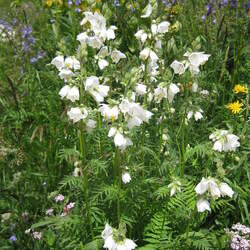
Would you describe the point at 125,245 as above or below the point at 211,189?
below

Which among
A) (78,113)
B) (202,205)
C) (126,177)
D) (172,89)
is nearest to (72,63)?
(78,113)

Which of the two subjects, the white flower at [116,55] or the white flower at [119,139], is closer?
the white flower at [119,139]

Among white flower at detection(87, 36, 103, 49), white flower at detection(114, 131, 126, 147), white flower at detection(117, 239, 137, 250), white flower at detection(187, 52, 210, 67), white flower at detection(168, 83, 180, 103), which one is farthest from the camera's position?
white flower at detection(87, 36, 103, 49)

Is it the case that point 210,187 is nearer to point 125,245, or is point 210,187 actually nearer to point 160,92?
point 125,245

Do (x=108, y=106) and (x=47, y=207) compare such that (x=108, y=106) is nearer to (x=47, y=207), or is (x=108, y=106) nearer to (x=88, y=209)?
(x=88, y=209)

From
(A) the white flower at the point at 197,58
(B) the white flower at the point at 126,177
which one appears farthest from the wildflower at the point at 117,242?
(A) the white flower at the point at 197,58

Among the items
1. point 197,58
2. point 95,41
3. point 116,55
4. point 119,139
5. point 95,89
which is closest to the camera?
point 119,139

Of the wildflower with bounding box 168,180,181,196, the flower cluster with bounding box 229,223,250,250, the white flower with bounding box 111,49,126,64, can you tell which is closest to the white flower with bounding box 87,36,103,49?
the white flower with bounding box 111,49,126,64

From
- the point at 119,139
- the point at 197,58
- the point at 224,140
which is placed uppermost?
the point at 197,58

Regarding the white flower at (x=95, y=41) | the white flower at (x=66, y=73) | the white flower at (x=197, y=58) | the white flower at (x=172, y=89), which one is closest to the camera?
the white flower at (x=66, y=73)

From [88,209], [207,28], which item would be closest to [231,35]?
[207,28]

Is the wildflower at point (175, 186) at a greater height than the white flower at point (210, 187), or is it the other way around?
the white flower at point (210, 187)

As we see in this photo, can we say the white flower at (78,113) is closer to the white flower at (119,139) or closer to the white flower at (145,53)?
the white flower at (119,139)

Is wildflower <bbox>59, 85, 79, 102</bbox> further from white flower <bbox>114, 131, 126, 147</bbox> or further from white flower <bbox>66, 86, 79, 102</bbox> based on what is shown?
white flower <bbox>114, 131, 126, 147</bbox>
